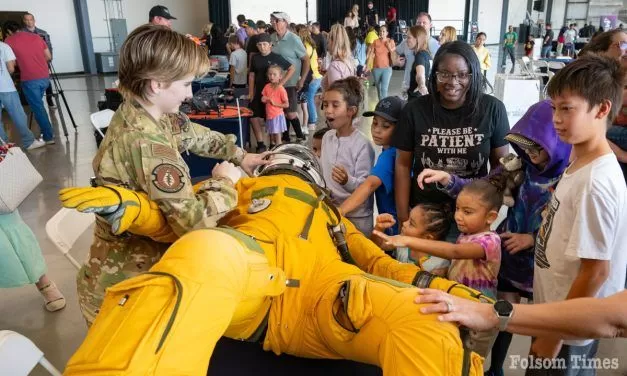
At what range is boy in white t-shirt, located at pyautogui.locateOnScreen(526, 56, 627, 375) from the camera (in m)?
1.30

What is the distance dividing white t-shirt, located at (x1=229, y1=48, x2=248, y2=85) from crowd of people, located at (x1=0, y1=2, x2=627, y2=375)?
5.17 meters

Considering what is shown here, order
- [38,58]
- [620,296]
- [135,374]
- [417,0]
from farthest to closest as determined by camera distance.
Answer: [417,0], [38,58], [620,296], [135,374]

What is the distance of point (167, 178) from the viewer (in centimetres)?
129

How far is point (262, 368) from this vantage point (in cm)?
140

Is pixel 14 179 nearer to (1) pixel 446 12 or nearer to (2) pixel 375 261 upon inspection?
(2) pixel 375 261

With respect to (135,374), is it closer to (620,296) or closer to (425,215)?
(620,296)

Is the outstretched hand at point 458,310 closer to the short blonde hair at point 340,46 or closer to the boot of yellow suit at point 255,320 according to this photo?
the boot of yellow suit at point 255,320

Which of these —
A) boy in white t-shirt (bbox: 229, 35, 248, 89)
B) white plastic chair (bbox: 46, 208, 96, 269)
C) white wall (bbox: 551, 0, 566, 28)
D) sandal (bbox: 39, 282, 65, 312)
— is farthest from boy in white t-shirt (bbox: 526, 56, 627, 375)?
white wall (bbox: 551, 0, 566, 28)

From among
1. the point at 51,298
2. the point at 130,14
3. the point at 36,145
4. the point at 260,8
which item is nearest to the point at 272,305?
the point at 51,298

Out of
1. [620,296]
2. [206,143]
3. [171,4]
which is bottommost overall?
[620,296]

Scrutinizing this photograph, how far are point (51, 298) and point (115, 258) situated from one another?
191cm

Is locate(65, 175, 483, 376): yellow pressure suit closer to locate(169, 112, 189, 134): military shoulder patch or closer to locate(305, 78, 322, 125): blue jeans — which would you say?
locate(169, 112, 189, 134): military shoulder patch

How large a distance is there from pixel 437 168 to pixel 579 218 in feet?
2.73

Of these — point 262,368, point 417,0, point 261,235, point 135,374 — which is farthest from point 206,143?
point 417,0
